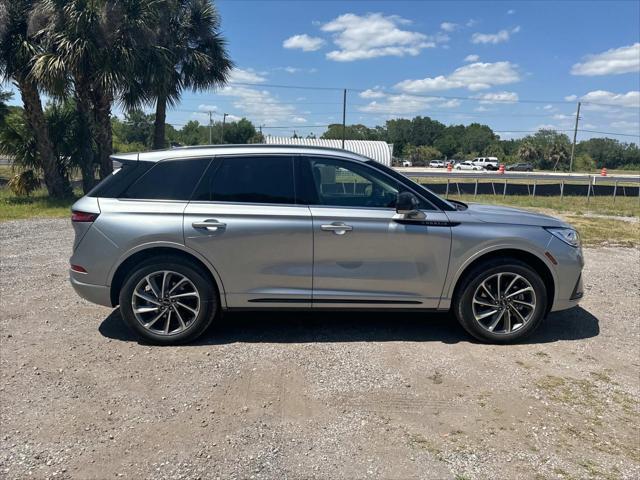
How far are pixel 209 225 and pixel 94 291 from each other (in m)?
1.21

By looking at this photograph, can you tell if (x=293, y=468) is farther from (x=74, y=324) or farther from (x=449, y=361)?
(x=74, y=324)

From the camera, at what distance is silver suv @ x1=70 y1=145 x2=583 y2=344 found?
13.7ft

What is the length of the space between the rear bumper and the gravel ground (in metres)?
0.40

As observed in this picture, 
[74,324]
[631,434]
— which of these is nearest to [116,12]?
[74,324]

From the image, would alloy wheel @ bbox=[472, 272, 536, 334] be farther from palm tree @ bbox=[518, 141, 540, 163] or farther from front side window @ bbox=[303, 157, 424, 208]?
palm tree @ bbox=[518, 141, 540, 163]

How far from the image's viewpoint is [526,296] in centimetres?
438

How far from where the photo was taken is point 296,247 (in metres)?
4.20

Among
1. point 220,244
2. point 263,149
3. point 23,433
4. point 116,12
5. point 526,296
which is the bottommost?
point 23,433

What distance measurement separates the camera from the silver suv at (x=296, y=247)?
418 cm

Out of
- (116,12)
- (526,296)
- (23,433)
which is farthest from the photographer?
(116,12)

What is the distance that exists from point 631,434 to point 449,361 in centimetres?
135

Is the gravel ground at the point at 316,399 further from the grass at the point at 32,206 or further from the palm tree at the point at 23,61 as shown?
the palm tree at the point at 23,61

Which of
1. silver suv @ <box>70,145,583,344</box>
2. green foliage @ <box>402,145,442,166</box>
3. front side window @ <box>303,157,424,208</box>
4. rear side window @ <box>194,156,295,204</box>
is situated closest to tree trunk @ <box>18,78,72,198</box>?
silver suv @ <box>70,145,583,344</box>

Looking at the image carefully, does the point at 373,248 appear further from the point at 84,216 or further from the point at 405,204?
the point at 84,216
